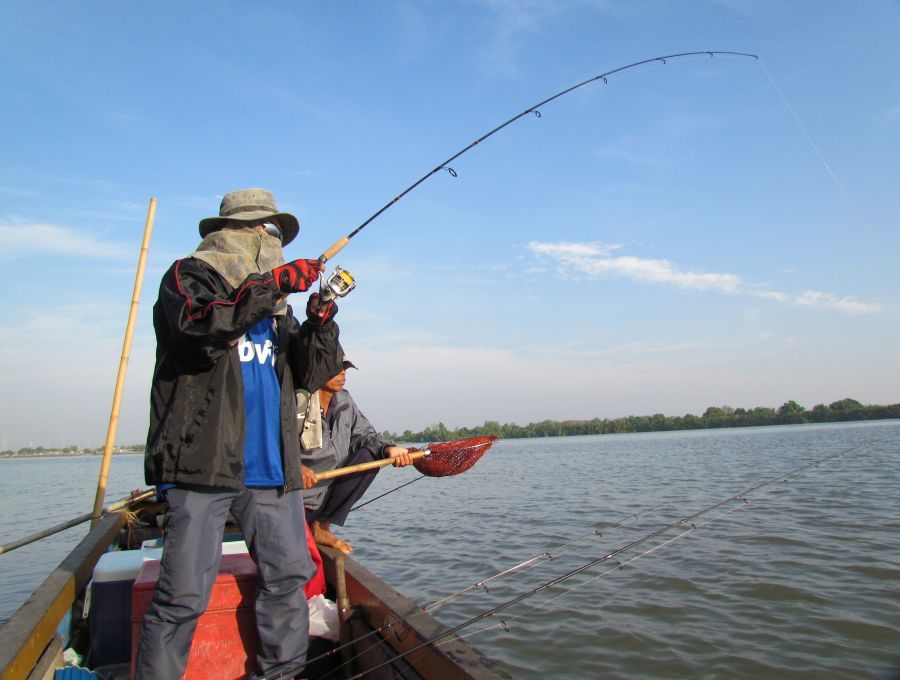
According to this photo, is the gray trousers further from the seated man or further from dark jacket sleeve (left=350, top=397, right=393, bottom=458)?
dark jacket sleeve (left=350, top=397, right=393, bottom=458)

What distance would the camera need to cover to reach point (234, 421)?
2428 mm

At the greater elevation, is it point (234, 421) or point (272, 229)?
point (272, 229)

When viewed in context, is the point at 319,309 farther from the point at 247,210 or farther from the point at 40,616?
the point at 40,616

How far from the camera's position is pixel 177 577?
2273 mm

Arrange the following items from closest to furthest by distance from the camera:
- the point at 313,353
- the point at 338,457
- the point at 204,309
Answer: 1. the point at 204,309
2. the point at 313,353
3. the point at 338,457

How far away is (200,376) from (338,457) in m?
2.55

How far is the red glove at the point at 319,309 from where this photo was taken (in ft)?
8.88

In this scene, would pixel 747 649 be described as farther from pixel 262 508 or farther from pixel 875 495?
pixel 875 495

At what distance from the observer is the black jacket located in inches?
87.2

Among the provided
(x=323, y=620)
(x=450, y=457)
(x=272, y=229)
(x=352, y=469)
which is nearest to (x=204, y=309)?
(x=272, y=229)

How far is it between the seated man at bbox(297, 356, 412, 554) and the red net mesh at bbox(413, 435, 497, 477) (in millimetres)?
190

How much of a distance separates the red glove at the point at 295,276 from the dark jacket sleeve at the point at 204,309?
3cm

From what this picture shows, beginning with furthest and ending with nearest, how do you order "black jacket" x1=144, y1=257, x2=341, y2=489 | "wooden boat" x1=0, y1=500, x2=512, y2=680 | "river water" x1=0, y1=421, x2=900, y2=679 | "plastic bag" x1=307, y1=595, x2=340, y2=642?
1. "river water" x1=0, y1=421, x2=900, y2=679
2. "plastic bag" x1=307, y1=595, x2=340, y2=642
3. "black jacket" x1=144, y1=257, x2=341, y2=489
4. "wooden boat" x1=0, y1=500, x2=512, y2=680

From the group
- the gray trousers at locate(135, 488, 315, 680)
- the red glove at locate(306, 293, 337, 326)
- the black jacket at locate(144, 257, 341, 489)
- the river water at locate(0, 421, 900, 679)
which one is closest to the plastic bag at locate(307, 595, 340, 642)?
the gray trousers at locate(135, 488, 315, 680)
